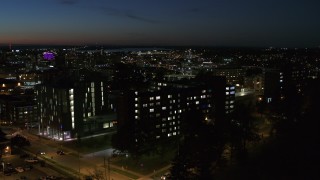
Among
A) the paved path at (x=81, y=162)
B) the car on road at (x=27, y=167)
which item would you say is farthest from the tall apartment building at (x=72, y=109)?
the car on road at (x=27, y=167)

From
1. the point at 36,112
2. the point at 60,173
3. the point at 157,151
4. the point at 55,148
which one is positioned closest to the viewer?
the point at 60,173

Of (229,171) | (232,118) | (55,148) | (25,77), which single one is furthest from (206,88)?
(25,77)

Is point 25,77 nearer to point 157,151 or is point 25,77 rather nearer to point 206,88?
point 206,88

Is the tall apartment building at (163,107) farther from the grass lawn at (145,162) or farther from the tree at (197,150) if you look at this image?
the tree at (197,150)

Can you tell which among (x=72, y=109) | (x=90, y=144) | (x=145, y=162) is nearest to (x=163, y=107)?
(x=90, y=144)

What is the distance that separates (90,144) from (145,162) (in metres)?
5.49

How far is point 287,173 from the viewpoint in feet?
66.5

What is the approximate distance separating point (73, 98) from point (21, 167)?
7647 millimetres

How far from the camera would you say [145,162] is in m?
20.7

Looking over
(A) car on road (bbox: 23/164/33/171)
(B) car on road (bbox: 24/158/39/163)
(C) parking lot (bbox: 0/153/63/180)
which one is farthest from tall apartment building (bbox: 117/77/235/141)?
(A) car on road (bbox: 23/164/33/171)

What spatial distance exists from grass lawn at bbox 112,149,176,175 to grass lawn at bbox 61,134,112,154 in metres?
2.86

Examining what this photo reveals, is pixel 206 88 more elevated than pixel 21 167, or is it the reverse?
pixel 206 88

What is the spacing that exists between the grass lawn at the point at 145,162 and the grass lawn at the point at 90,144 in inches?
113

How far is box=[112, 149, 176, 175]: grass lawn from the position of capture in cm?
1980
